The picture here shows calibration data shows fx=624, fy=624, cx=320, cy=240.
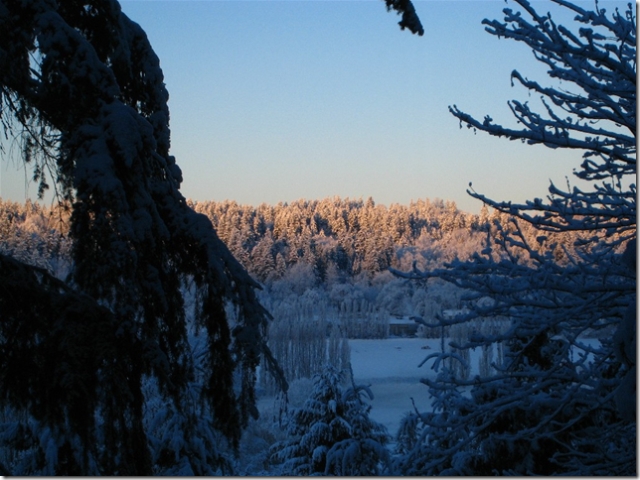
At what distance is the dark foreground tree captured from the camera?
188 cm

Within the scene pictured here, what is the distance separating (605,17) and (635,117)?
572 mm

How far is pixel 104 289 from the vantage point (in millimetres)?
1898

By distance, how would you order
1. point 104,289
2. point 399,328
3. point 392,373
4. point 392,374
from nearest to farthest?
point 104,289 < point 392,374 < point 392,373 < point 399,328

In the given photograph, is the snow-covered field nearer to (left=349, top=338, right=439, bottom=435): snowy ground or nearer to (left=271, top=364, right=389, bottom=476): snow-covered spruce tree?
(left=349, top=338, right=439, bottom=435): snowy ground

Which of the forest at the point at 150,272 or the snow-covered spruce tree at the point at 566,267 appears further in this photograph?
the snow-covered spruce tree at the point at 566,267

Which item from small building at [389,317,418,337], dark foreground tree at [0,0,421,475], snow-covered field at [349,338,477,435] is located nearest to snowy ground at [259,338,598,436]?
snow-covered field at [349,338,477,435]

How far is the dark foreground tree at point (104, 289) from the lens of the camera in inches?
74.2

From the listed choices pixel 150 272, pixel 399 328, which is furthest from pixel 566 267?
pixel 399 328

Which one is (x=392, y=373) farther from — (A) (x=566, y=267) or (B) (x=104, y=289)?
(B) (x=104, y=289)

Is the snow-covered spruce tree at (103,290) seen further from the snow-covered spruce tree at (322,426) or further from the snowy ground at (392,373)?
the snowy ground at (392,373)

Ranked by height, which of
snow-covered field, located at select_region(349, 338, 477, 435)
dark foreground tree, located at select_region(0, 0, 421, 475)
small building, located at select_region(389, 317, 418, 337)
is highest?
dark foreground tree, located at select_region(0, 0, 421, 475)

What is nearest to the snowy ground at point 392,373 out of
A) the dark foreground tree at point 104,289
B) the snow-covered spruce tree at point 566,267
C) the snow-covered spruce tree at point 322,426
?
the snow-covered spruce tree at point 322,426

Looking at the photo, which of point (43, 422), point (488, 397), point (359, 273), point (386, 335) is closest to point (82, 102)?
point (43, 422)

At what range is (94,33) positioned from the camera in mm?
2395
